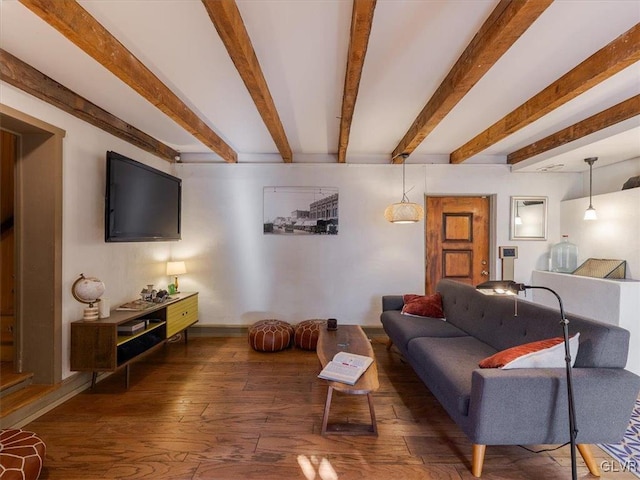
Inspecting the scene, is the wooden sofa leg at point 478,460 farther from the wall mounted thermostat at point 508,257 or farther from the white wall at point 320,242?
the wall mounted thermostat at point 508,257

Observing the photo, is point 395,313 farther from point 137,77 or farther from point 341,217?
point 137,77

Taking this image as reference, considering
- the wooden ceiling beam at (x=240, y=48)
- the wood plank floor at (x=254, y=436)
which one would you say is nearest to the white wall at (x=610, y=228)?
the wood plank floor at (x=254, y=436)

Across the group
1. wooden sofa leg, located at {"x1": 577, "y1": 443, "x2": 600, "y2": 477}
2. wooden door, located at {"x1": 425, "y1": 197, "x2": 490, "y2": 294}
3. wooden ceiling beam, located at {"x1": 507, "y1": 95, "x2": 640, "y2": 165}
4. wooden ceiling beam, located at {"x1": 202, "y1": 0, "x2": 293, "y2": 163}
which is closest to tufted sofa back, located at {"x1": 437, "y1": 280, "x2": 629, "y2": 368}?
wooden sofa leg, located at {"x1": 577, "y1": 443, "x2": 600, "y2": 477}

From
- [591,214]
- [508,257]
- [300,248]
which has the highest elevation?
[591,214]

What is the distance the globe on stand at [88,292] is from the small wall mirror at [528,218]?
5.02 m

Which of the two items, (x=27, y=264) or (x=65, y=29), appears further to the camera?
(x=27, y=264)

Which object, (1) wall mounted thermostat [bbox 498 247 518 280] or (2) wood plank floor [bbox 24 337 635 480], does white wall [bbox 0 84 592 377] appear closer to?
(1) wall mounted thermostat [bbox 498 247 518 280]

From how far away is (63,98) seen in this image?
2305 millimetres

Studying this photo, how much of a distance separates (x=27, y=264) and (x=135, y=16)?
215 centimetres

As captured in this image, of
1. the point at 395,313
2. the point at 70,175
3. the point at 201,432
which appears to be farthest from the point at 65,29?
the point at 395,313

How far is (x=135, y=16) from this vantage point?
158 centimetres

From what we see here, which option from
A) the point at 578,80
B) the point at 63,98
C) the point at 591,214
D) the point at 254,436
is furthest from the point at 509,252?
the point at 63,98

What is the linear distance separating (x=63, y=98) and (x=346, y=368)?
10.2 ft

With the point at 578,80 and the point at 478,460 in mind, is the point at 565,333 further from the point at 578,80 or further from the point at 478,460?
the point at 578,80
